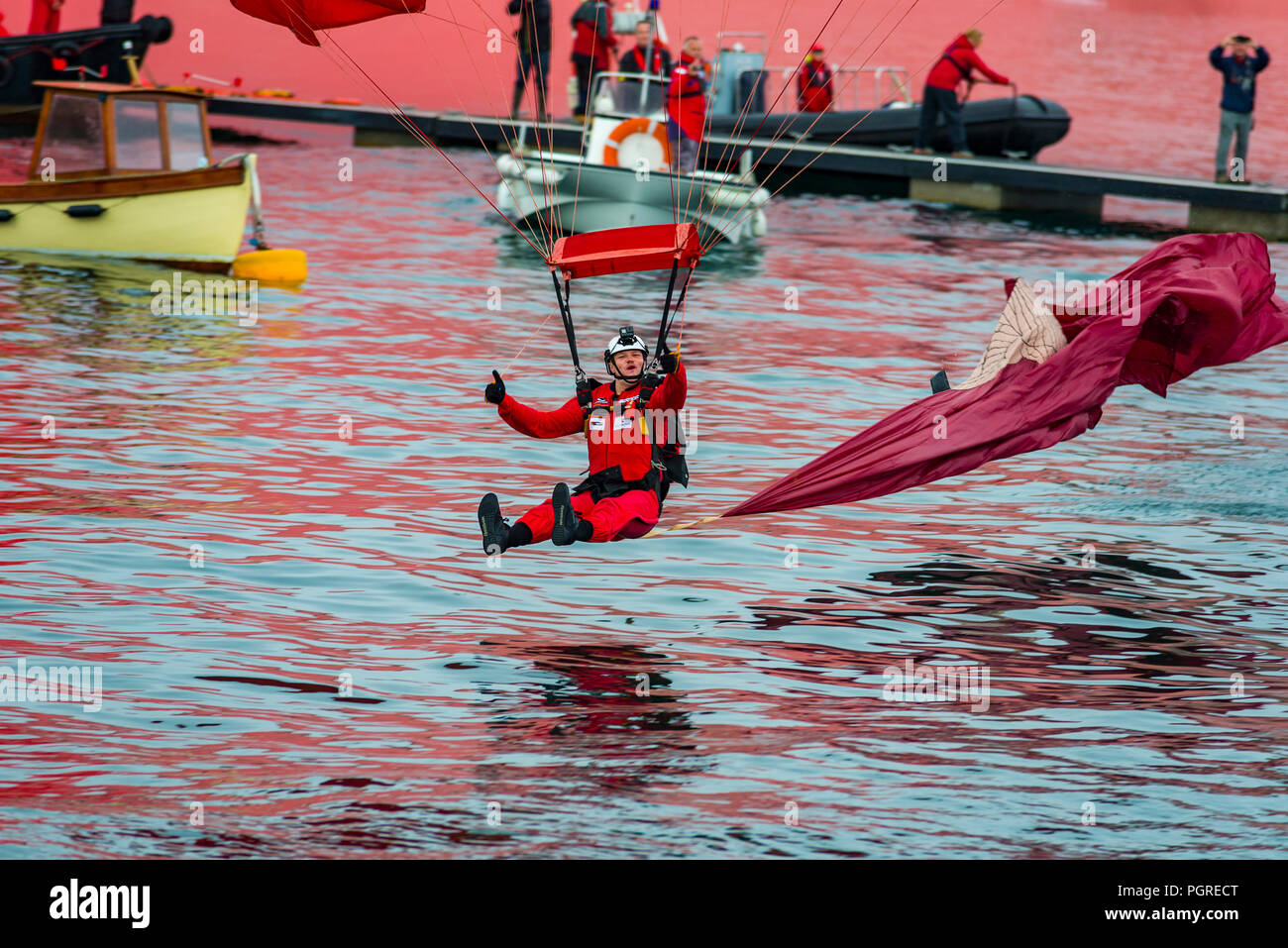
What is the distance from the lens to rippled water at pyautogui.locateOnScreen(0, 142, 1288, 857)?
6.33m

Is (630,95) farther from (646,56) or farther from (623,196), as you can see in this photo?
(623,196)

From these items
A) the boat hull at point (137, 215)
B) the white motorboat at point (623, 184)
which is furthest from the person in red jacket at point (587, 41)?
the boat hull at point (137, 215)

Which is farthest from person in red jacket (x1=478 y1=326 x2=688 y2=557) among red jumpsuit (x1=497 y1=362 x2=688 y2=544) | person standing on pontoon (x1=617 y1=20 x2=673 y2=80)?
person standing on pontoon (x1=617 y1=20 x2=673 y2=80)

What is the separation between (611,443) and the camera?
8836 mm

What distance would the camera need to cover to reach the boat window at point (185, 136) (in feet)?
61.5

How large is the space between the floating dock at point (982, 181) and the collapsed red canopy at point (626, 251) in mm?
13074

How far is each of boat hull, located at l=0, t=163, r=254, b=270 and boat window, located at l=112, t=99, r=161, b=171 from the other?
409 millimetres

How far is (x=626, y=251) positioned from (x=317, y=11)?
10.6 feet

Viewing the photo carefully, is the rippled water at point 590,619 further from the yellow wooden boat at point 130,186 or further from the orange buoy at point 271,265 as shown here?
the yellow wooden boat at point 130,186

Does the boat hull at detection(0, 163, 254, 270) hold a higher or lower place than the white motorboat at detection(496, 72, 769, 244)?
lower
